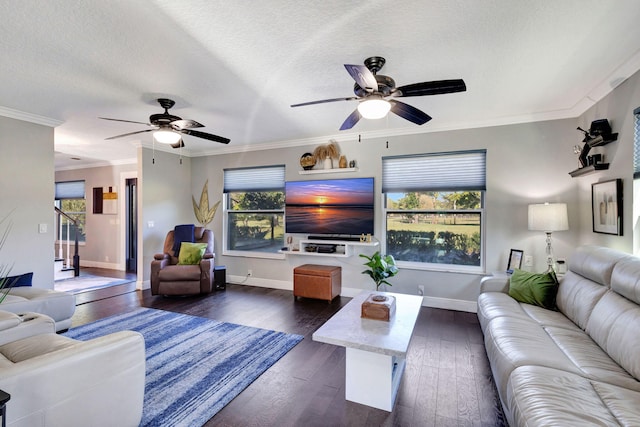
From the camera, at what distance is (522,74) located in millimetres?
2703

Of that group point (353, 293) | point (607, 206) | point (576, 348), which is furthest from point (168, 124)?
point (607, 206)

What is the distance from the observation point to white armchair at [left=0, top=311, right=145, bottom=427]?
132cm

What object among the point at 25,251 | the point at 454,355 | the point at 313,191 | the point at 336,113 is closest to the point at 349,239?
the point at 313,191

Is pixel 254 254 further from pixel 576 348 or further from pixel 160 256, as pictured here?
pixel 576 348

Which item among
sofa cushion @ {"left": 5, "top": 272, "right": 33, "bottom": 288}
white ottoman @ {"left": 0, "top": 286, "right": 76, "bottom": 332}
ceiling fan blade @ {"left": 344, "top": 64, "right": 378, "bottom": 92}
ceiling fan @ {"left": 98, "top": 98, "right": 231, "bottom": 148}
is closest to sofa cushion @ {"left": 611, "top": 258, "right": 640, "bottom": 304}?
ceiling fan blade @ {"left": 344, "top": 64, "right": 378, "bottom": 92}

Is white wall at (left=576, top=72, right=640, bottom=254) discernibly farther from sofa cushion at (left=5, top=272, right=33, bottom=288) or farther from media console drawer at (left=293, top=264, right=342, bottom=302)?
sofa cushion at (left=5, top=272, right=33, bottom=288)

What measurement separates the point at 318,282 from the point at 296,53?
122 inches

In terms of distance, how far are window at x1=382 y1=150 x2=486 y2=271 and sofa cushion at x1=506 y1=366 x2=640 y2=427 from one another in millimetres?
2664

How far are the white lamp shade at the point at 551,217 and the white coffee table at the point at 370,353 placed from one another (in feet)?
7.00

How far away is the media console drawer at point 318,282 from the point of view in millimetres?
4459

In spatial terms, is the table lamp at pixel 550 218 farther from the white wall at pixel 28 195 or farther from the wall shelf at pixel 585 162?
the white wall at pixel 28 195

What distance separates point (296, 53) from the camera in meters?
2.34

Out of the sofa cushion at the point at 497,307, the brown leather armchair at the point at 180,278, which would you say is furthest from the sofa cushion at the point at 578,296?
the brown leather armchair at the point at 180,278

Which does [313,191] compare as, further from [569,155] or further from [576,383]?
[576,383]
